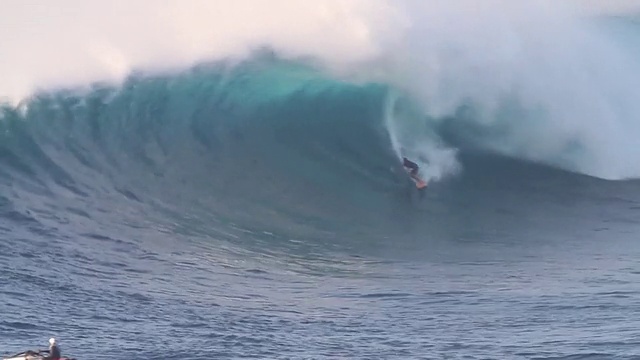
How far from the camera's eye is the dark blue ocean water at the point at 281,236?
13.5 m

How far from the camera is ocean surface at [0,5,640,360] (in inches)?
533

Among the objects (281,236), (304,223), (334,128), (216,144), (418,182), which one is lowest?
(281,236)

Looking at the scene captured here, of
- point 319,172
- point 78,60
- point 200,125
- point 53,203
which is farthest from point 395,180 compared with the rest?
point 78,60

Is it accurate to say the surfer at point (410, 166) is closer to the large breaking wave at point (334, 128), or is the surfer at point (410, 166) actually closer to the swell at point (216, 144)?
the large breaking wave at point (334, 128)

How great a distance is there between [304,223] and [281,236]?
0.76 meters

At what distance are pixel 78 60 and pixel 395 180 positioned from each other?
6987 mm

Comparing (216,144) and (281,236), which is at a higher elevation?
(216,144)

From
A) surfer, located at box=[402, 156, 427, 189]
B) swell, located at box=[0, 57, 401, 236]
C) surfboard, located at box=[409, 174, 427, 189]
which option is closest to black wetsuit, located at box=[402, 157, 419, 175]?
surfer, located at box=[402, 156, 427, 189]

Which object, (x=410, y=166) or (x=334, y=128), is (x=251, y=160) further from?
(x=410, y=166)

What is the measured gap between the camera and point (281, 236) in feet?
59.5

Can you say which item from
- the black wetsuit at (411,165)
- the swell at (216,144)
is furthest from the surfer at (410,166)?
the swell at (216,144)

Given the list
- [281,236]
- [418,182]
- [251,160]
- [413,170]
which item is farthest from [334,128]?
[281,236]

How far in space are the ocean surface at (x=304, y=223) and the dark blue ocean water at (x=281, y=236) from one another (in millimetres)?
40

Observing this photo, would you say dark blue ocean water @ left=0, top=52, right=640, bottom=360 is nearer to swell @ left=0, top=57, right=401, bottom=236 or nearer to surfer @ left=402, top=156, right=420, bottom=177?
swell @ left=0, top=57, right=401, bottom=236
